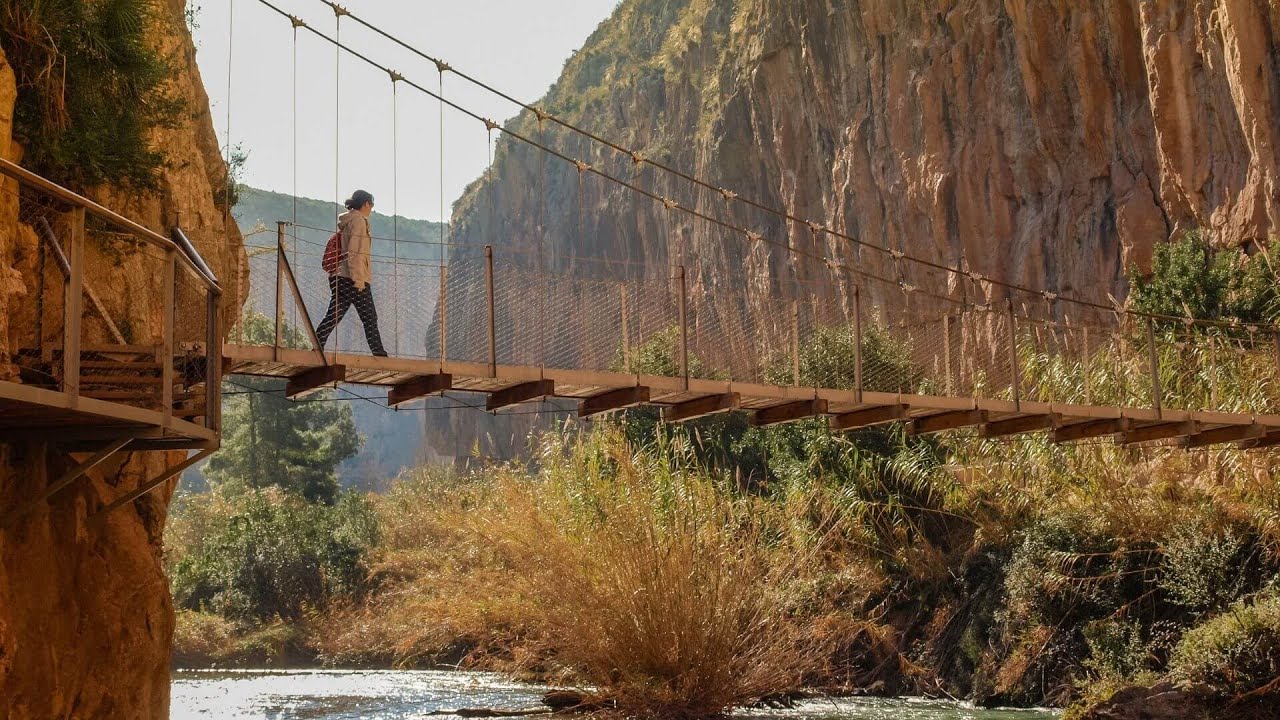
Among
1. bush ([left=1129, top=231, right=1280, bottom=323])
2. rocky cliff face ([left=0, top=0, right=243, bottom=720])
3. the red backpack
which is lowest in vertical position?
rocky cliff face ([left=0, top=0, right=243, bottom=720])

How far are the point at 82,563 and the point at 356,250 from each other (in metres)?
2.48

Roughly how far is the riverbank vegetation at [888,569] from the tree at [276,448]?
59.7ft

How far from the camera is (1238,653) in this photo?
12344mm

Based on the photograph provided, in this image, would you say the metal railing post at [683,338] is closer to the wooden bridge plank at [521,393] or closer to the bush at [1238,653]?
the wooden bridge plank at [521,393]

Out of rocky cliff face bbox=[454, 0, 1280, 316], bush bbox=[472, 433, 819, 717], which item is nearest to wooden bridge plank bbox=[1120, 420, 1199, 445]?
bush bbox=[472, 433, 819, 717]

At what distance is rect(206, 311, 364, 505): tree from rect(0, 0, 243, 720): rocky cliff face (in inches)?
1211

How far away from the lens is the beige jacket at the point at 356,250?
8672 millimetres

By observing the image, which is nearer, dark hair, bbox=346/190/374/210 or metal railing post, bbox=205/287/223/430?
metal railing post, bbox=205/287/223/430

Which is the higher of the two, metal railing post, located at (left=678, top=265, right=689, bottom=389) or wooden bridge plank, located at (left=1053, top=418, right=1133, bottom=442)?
metal railing post, located at (left=678, top=265, right=689, bottom=389)

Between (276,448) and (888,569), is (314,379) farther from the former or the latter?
(276,448)

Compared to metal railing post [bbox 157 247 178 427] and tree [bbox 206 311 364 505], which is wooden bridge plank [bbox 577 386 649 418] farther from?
tree [bbox 206 311 364 505]

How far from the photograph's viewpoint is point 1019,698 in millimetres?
15492

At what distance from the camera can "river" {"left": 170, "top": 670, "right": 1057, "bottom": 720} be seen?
14.6 m

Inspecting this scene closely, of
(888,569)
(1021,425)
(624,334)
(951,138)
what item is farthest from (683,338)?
(951,138)
